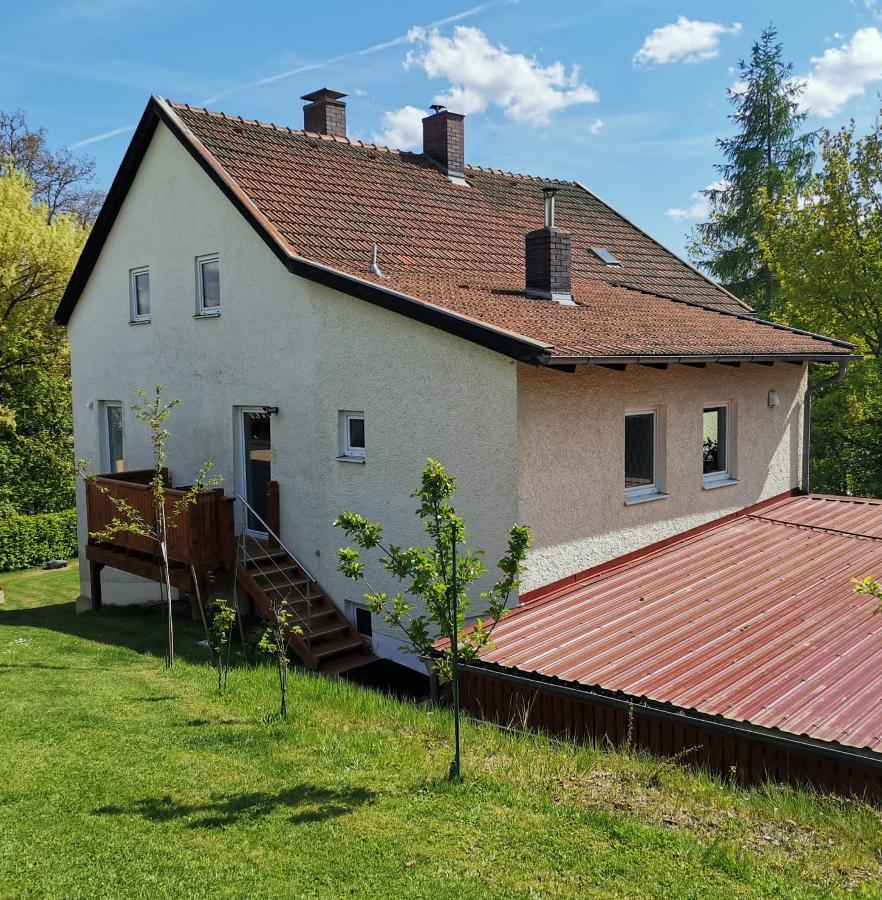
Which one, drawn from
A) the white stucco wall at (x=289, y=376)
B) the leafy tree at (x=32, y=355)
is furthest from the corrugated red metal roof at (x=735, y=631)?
the leafy tree at (x=32, y=355)

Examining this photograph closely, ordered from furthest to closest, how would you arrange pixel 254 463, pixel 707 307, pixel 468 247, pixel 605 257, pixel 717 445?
pixel 605 257, pixel 707 307, pixel 468 247, pixel 254 463, pixel 717 445

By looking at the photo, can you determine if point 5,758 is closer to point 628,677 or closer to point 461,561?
point 461,561

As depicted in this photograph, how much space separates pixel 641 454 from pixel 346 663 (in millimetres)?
5111

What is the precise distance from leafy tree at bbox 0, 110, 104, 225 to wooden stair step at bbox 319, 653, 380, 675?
2677cm

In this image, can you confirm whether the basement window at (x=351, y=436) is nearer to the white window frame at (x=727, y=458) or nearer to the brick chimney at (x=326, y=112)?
the white window frame at (x=727, y=458)

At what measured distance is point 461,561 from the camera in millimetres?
6680

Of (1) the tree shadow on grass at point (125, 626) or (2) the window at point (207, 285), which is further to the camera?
(2) the window at point (207, 285)

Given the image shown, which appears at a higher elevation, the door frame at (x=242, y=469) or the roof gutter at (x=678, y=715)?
the door frame at (x=242, y=469)

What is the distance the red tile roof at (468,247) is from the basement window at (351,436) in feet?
6.62

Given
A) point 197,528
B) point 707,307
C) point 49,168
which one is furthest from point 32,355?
point 707,307

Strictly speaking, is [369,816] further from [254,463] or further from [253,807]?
[254,463]

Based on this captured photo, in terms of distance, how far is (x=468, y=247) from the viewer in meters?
14.5

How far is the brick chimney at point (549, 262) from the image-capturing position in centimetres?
1271

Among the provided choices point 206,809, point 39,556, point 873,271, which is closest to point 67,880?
point 206,809
